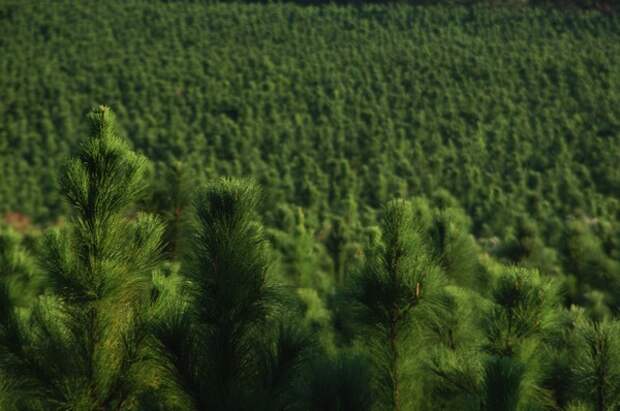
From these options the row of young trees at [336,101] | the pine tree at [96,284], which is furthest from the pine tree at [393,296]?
the row of young trees at [336,101]

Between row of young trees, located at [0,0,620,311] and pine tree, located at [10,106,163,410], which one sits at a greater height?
row of young trees, located at [0,0,620,311]

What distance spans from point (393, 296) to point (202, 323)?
2.43 ft

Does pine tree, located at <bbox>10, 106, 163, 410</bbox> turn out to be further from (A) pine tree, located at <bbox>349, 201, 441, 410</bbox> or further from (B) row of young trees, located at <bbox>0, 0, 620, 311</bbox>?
(B) row of young trees, located at <bbox>0, 0, 620, 311</bbox>

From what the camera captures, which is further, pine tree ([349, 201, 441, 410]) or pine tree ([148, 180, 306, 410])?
pine tree ([349, 201, 441, 410])

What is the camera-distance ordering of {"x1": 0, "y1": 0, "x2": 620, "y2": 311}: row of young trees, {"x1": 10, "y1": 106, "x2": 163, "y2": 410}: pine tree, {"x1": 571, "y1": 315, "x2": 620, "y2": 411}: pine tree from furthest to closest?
{"x1": 0, "y1": 0, "x2": 620, "y2": 311}: row of young trees < {"x1": 571, "y1": 315, "x2": 620, "y2": 411}: pine tree < {"x1": 10, "y1": 106, "x2": 163, "y2": 410}: pine tree

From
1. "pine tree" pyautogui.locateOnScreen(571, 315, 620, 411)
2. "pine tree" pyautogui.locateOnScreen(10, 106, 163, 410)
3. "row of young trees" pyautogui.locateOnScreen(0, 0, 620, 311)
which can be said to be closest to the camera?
"pine tree" pyautogui.locateOnScreen(10, 106, 163, 410)

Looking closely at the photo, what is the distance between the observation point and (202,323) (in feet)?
6.22

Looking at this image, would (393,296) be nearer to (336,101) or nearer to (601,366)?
(601,366)

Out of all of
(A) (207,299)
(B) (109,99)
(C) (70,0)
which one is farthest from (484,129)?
(C) (70,0)

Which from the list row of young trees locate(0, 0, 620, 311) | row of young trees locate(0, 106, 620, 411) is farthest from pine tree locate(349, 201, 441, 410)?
row of young trees locate(0, 0, 620, 311)

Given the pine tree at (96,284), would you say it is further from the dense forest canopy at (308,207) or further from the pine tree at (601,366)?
the pine tree at (601,366)

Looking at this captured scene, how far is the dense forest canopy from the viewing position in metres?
1.89

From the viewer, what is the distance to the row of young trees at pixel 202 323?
1.85 meters

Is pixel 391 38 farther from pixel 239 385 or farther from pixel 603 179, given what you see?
pixel 239 385
